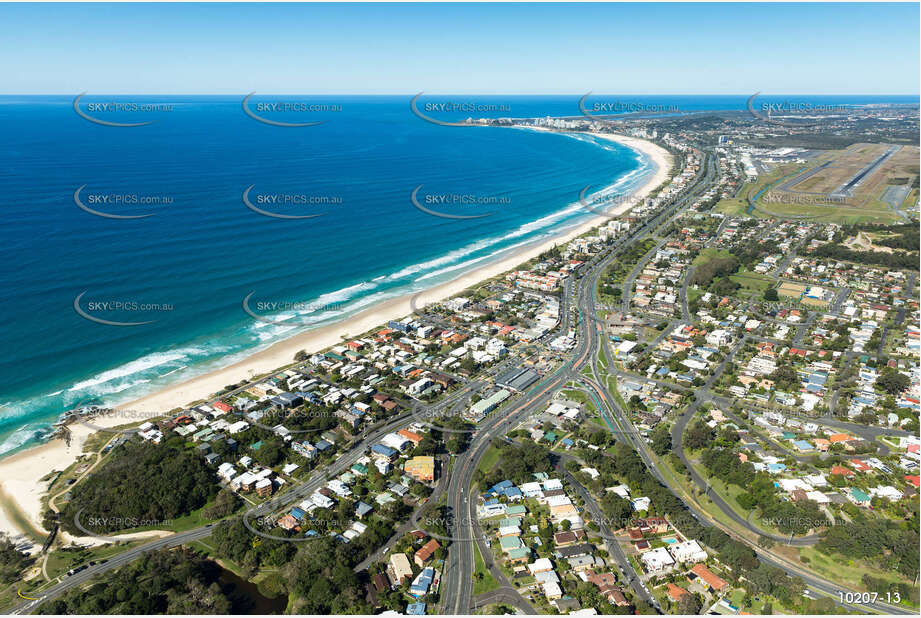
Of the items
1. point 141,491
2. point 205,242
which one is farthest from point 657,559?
point 205,242

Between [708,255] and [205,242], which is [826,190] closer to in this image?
[708,255]

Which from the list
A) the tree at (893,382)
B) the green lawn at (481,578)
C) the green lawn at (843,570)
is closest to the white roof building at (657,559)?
the green lawn at (843,570)

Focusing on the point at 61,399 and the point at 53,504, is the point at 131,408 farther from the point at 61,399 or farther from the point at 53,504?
the point at 53,504

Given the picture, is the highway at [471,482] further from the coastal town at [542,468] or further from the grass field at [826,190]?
the grass field at [826,190]

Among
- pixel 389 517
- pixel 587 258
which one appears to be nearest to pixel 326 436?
pixel 389 517

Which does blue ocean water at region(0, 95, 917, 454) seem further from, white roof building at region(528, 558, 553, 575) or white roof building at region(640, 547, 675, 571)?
white roof building at region(640, 547, 675, 571)
